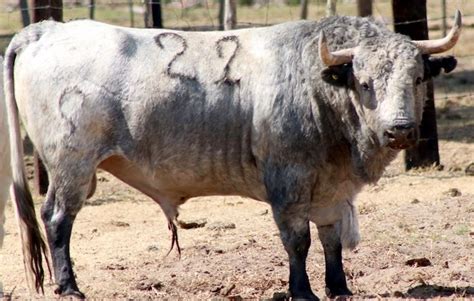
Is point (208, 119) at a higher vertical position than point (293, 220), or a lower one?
higher

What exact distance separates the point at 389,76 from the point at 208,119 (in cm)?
126

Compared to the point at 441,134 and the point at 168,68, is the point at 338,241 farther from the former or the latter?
the point at 441,134

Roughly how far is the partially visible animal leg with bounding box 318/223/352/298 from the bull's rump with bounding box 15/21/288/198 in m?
0.62

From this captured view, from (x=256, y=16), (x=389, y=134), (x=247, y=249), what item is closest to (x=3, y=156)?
(x=247, y=249)

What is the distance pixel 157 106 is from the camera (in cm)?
829

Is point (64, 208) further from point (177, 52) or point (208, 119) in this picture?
point (177, 52)

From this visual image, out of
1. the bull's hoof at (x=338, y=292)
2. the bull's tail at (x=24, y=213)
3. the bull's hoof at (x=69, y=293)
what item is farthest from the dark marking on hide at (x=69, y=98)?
the bull's hoof at (x=338, y=292)

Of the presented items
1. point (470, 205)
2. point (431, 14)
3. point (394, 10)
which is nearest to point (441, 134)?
point (394, 10)

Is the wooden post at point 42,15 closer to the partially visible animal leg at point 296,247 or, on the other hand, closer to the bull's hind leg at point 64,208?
the bull's hind leg at point 64,208

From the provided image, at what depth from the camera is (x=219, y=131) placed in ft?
27.1

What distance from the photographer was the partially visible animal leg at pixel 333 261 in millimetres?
8445

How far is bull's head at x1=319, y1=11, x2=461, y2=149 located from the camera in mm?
7590

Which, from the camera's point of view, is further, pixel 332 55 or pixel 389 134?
pixel 332 55

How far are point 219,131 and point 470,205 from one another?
10.9 ft
